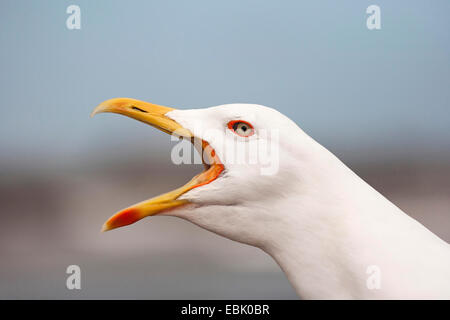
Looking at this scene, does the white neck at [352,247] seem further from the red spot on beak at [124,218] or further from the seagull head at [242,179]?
the red spot on beak at [124,218]

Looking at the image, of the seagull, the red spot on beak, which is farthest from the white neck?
the red spot on beak

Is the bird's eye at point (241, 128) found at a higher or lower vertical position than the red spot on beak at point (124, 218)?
higher

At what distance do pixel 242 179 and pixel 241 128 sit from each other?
4.9 inches

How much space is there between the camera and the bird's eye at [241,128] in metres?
0.96

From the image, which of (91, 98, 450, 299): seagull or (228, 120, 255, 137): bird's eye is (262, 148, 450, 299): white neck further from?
(228, 120, 255, 137): bird's eye

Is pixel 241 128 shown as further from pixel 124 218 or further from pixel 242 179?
pixel 124 218

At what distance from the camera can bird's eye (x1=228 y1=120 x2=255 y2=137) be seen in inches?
37.6

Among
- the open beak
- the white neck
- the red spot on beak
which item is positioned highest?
the open beak

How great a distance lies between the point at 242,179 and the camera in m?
0.92

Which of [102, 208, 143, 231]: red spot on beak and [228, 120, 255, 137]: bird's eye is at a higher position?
[228, 120, 255, 137]: bird's eye

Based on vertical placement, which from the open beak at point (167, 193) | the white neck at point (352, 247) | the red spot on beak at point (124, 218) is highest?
the open beak at point (167, 193)

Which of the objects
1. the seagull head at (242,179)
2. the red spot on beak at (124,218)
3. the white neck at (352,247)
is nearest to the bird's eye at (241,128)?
the seagull head at (242,179)

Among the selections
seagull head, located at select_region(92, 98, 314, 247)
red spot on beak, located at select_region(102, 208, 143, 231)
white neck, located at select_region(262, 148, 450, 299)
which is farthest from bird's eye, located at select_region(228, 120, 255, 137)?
red spot on beak, located at select_region(102, 208, 143, 231)

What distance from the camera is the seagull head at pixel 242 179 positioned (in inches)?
36.1
